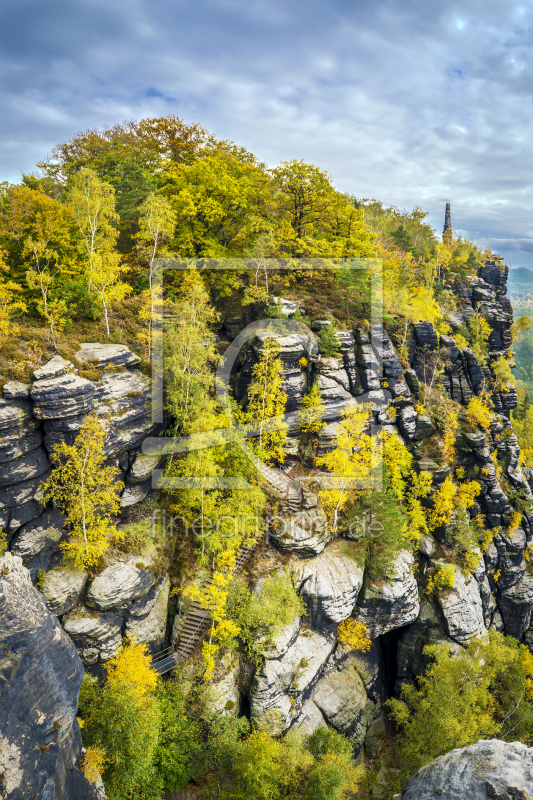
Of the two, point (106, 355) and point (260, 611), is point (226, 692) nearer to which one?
point (260, 611)

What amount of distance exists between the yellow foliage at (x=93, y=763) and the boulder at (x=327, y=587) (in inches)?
602

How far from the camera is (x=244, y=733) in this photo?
25.8 m

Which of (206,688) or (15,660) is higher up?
(15,660)

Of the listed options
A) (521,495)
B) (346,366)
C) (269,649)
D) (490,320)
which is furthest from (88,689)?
(490,320)

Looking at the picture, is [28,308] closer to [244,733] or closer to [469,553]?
[244,733]

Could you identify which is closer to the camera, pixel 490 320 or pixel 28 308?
pixel 28 308

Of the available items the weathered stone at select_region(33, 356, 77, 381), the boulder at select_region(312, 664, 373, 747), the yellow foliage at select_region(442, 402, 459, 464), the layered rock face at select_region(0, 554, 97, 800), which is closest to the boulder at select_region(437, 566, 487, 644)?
the boulder at select_region(312, 664, 373, 747)

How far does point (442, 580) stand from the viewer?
118 feet

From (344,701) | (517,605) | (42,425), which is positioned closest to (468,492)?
(517,605)

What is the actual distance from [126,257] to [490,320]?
58531mm

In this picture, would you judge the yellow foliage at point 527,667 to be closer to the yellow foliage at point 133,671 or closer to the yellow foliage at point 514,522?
the yellow foliage at point 514,522

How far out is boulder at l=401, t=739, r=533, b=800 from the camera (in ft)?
50.6

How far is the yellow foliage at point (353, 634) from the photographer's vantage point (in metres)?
31.4

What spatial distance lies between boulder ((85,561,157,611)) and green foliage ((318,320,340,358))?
23210mm
